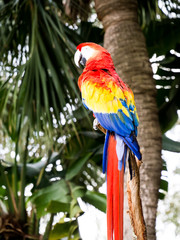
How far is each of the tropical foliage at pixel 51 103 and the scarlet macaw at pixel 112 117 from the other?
52 centimetres

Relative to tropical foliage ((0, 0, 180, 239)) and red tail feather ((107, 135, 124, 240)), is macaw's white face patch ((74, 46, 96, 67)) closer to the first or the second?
red tail feather ((107, 135, 124, 240))

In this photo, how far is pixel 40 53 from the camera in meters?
1.52

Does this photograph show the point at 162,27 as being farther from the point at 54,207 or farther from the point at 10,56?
the point at 54,207

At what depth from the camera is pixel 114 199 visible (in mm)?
602

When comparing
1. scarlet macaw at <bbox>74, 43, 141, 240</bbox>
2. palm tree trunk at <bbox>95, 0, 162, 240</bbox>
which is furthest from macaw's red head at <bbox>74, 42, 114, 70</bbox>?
palm tree trunk at <bbox>95, 0, 162, 240</bbox>

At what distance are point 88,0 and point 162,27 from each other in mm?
437

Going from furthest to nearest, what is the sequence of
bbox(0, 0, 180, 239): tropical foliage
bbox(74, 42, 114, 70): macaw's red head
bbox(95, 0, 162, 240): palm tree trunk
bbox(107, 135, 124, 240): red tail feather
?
bbox(0, 0, 180, 239): tropical foliage < bbox(95, 0, 162, 240): palm tree trunk < bbox(74, 42, 114, 70): macaw's red head < bbox(107, 135, 124, 240): red tail feather

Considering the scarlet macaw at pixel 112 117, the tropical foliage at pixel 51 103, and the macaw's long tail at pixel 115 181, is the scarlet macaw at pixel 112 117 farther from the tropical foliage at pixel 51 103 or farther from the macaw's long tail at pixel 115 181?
the tropical foliage at pixel 51 103

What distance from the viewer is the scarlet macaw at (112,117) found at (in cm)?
60

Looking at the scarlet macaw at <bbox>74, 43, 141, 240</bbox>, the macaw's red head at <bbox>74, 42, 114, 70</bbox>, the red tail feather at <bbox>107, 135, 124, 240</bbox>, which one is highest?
the macaw's red head at <bbox>74, 42, 114, 70</bbox>

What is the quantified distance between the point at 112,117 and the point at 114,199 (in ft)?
0.59

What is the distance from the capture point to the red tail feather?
1.90ft

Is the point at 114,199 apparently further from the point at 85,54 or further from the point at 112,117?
the point at 85,54

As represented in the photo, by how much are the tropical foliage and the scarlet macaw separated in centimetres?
52
